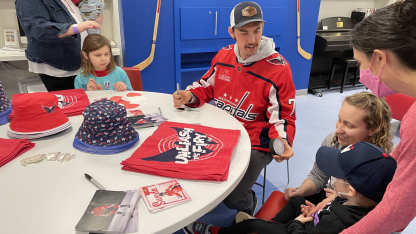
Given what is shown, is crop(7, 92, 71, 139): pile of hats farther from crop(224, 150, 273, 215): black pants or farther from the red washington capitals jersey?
crop(224, 150, 273, 215): black pants

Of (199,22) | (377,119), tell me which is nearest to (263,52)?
(377,119)

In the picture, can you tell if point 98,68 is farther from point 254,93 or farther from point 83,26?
point 254,93

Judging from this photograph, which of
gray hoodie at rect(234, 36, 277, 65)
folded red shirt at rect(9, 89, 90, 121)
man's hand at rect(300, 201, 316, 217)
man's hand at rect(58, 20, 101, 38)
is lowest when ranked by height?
man's hand at rect(300, 201, 316, 217)

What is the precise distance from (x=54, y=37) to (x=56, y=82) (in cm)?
40

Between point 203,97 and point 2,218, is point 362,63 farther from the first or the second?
point 2,218

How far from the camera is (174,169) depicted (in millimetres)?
951

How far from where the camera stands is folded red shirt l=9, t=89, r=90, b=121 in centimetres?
141

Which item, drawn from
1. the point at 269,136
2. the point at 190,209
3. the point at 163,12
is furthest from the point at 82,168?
the point at 163,12

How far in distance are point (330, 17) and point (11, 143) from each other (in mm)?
4783

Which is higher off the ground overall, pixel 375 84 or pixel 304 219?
pixel 375 84

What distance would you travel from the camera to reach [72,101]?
1524mm

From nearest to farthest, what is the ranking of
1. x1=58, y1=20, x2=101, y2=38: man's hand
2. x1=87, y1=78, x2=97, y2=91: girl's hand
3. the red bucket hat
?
1. the red bucket hat
2. x1=58, y1=20, x2=101, y2=38: man's hand
3. x1=87, y1=78, x2=97, y2=91: girl's hand

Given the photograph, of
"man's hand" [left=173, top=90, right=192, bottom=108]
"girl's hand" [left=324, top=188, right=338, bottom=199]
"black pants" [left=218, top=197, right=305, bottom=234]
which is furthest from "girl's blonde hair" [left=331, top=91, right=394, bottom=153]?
"man's hand" [left=173, top=90, right=192, bottom=108]

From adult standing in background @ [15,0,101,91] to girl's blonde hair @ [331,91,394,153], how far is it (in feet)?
5.18
